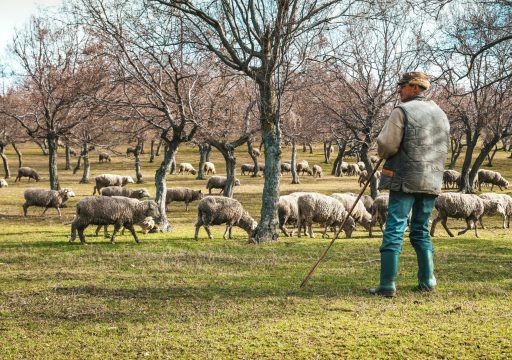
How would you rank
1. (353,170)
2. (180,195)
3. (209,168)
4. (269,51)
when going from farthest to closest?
(353,170) < (209,168) < (180,195) < (269,51)

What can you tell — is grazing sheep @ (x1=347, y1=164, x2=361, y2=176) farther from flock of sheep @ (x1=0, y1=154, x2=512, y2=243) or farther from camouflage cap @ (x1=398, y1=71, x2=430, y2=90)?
camouflage cap @ (x1=398, y1=71, x2=430, y2=90)

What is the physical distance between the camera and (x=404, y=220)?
21.5ft

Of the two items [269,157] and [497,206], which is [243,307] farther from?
[497,206]

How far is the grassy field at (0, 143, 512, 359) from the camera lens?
15.7ft

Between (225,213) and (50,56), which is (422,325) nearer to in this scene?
(225,213)

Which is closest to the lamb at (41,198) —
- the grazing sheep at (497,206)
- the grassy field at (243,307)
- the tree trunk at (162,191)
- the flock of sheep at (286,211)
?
the flock of sheep at (286,211)

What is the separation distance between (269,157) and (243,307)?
831cm

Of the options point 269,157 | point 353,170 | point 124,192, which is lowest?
point 124,192

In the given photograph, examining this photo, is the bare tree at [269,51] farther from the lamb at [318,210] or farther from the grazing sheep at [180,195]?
the grazing sheep at [180,195]

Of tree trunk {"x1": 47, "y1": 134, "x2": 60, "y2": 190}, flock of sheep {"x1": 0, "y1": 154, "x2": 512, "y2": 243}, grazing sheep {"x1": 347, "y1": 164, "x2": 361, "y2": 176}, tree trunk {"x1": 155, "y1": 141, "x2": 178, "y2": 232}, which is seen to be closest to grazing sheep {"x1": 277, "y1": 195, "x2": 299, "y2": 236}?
flock of sheep {"x1": 0, "y1": 154, "x2": 512, "y2": 243}

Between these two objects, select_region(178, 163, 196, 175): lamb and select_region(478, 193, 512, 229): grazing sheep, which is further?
select_region(178, 163, 196, 175): lamb

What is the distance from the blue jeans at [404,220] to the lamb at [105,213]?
29.2 ft

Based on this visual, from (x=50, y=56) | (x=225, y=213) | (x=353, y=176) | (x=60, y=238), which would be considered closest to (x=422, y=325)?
(x=225, y=213)

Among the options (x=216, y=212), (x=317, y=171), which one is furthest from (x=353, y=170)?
(x=216, y=212)
